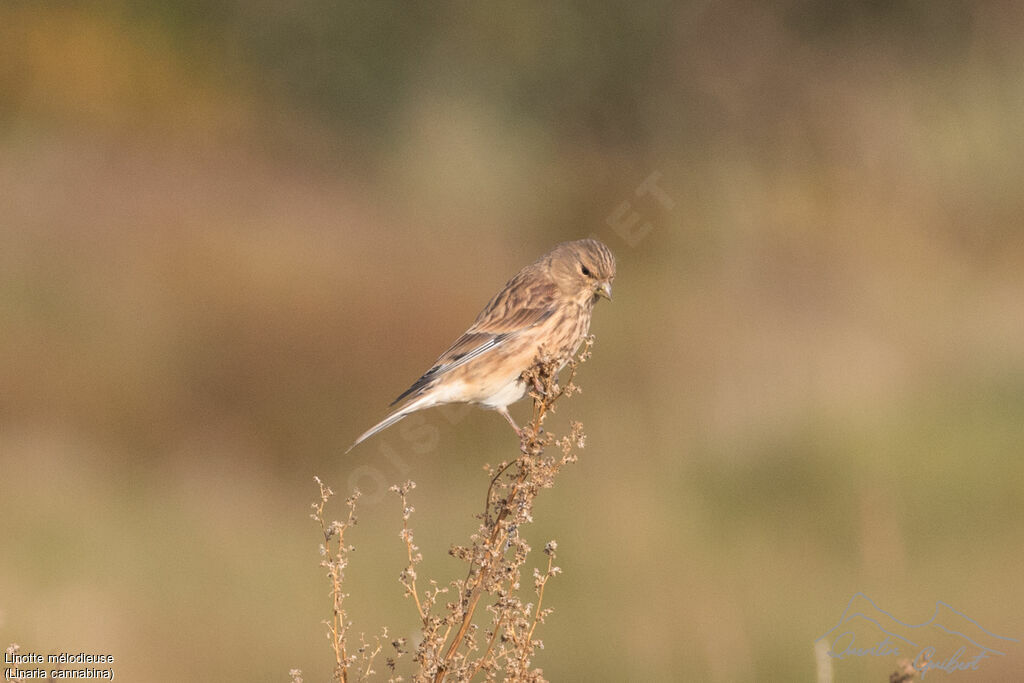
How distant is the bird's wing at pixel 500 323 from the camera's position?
14.1ft

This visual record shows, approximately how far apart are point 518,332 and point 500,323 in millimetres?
74

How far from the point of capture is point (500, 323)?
14.5 ft

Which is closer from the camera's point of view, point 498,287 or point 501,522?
point 501,522

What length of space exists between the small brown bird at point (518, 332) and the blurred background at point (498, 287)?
171cm

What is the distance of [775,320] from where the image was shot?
8961mm

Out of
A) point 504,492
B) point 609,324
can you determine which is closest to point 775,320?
point 609,324

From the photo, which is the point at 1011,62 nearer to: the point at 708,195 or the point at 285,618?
the point at 708,195
